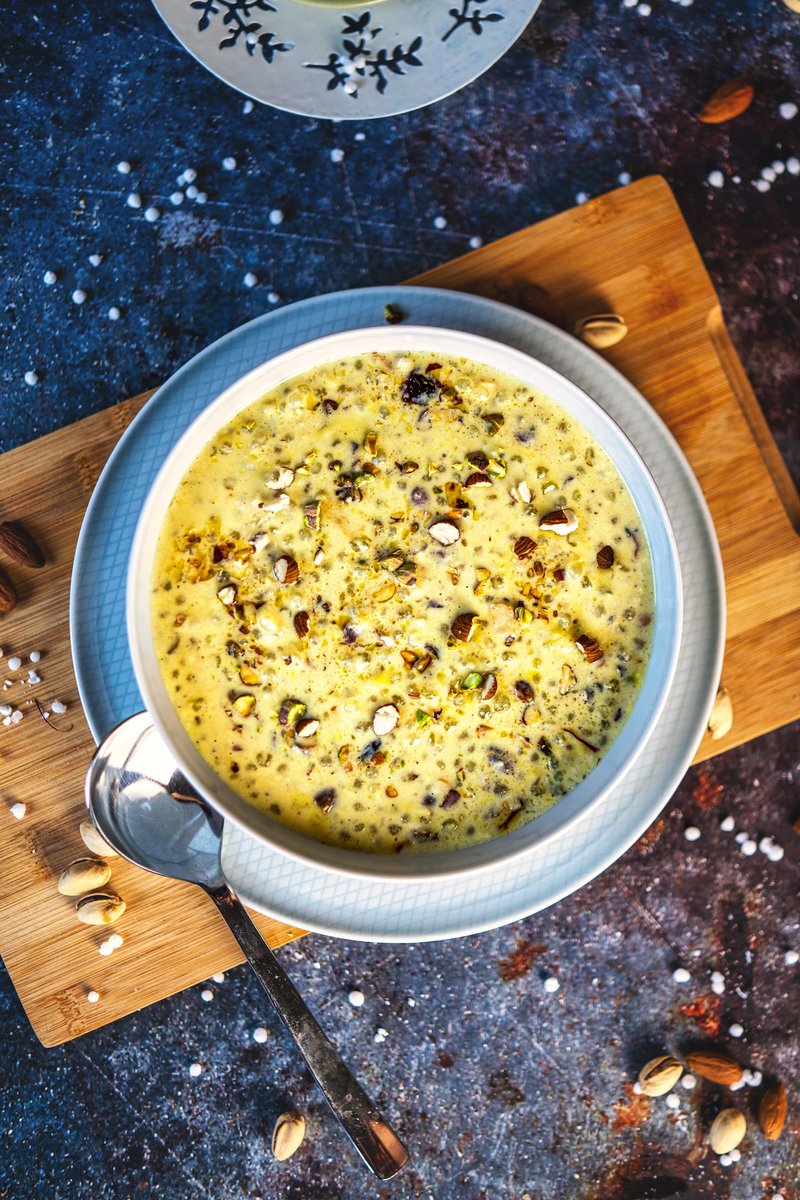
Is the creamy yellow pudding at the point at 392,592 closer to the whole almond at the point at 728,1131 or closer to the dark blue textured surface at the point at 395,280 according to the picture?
the dark blue textured surface at the point at 395,280

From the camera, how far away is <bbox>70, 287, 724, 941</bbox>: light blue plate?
183cm

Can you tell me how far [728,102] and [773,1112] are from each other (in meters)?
2.65

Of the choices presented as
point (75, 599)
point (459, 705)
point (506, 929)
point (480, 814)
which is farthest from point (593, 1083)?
point (75, 599)

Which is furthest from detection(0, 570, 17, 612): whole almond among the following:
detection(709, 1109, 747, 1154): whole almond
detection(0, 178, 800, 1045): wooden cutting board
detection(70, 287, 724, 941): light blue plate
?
detection(709, 1109, 747, 1154): whole almond

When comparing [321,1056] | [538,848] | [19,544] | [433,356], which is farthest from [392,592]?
[321,1056]

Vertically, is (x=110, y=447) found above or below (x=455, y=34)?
below

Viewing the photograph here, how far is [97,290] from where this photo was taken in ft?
7.54

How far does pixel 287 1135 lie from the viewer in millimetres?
2350

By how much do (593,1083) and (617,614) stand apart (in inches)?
54.0

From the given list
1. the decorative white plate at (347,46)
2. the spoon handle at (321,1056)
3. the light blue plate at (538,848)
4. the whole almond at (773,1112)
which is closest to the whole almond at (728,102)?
the decorative white plate at (347,46)

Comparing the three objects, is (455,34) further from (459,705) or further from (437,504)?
(459,705)

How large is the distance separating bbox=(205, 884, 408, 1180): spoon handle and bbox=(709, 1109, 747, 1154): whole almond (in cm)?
83

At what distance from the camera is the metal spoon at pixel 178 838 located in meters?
1.98

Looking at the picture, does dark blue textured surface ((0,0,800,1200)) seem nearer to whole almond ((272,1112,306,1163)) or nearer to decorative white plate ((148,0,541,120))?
whole almond ((272,1112,306,1163))
